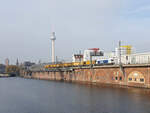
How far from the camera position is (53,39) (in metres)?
147

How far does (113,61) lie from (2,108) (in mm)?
42293

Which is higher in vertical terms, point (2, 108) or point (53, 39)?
point (53, 39)

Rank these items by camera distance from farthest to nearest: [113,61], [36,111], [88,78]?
[88,78] < [113,61] < [36,111]

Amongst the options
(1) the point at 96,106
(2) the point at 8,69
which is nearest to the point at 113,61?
(1) the point at 96,106

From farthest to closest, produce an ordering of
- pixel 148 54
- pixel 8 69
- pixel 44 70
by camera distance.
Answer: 1. pixel 8 69
2. pixel 44 70
3. pixel 148 54

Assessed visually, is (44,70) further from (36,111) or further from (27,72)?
(36,111)

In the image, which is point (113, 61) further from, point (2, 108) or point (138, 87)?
point (2, 108)


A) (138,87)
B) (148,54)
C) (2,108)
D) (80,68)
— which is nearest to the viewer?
(2,108)

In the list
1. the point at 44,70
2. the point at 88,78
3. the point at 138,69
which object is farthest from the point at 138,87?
the point at 44,70

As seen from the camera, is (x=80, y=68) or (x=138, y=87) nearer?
(x=138, y=87)

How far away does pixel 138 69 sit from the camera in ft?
156

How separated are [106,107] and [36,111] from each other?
31.4 ft

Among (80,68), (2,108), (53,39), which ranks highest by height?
(53,39)

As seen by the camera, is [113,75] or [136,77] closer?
[136,77]
